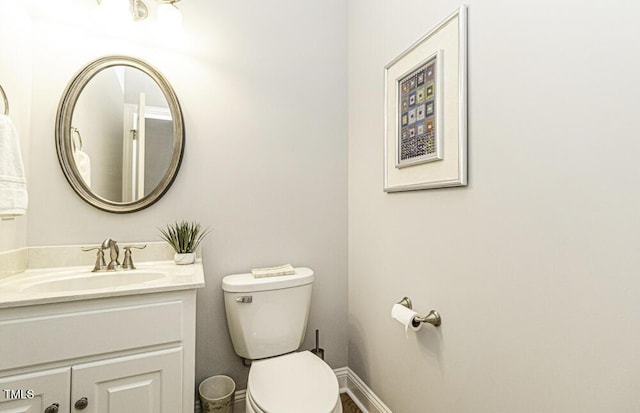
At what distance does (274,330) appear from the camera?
149 cm

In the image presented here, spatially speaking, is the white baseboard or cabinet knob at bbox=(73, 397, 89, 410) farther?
the white baseboard

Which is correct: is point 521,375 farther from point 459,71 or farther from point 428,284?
point 459,71

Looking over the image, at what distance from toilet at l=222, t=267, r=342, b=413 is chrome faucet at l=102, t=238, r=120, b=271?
471 millimetres

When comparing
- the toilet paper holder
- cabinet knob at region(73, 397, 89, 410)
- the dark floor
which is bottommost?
the dark floor

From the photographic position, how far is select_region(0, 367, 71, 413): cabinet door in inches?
36.8

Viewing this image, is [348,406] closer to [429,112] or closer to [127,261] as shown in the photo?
[127,261]

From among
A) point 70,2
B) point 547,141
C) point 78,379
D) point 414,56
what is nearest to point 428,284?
point 547,141

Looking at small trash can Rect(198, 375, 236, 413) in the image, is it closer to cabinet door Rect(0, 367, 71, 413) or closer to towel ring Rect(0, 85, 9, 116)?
cabinet door Rect(0, 367, 71, 413)

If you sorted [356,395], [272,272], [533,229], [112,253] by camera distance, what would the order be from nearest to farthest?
[533,229], [112,253], [272,272], [356,395]

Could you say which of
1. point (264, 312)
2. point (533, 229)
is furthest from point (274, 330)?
point (533, 229)

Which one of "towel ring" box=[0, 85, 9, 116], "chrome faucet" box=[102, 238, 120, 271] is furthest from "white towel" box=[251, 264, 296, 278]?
"towel ring" box=[0, 85, 9, 116]

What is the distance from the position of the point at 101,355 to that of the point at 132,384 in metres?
0.15

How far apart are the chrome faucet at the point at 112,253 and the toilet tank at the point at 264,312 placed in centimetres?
47

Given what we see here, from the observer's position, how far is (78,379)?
1005 millimetres
